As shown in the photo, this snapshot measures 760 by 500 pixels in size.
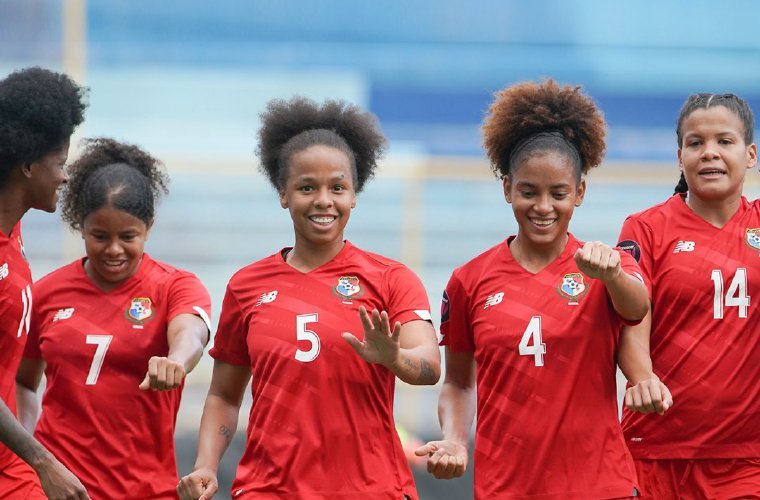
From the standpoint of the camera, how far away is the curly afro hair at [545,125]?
16.4 feet

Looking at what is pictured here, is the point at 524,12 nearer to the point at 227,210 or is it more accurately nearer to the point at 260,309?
the point at 227,210

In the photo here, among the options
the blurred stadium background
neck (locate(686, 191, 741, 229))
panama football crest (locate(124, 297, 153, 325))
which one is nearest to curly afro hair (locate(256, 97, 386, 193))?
panama football crest (locate(124, 297, 153, 325))

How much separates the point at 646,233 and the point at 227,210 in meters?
7.27

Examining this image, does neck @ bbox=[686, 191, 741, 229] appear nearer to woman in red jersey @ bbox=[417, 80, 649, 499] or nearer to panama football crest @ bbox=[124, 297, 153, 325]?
woman in red jersey @ bbox=[417, 80, 649, 499]

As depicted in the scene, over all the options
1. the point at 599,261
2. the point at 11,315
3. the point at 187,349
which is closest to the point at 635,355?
the point at 599,261

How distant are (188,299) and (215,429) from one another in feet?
2.74

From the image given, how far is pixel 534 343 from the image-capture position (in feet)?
15.5

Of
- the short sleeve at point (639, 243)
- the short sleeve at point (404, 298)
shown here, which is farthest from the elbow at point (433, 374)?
the short sleeve at point (639, 243)

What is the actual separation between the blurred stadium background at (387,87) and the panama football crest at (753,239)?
18.5ft

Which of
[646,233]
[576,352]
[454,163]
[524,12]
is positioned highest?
[524,12]

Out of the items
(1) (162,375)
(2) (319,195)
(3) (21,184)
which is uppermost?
(3) (21,184)

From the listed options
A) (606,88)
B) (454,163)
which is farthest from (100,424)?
Result: (606,88)

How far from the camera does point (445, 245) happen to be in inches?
458

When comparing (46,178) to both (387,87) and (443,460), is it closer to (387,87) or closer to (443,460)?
(443,460)
